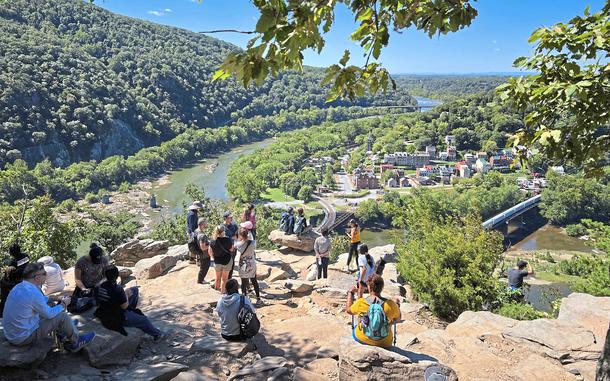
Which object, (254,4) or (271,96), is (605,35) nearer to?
(254,4)

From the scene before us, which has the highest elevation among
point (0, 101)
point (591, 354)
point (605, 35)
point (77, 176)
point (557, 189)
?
point (0, 101)

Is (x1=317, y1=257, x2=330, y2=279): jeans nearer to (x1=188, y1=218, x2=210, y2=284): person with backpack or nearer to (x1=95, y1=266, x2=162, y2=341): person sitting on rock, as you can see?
(x1=188, y1=218, x2=210, y2=284): person with backpack

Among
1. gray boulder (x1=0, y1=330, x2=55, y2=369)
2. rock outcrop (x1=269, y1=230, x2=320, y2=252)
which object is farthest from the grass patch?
gray boulder (x1=0, y1=330, x2=55, y2=369)

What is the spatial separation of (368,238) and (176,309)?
50.8m

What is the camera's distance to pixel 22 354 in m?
3.83

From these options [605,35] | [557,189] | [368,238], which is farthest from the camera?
[557,189]

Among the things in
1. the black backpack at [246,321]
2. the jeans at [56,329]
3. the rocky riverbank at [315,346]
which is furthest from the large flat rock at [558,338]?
the jeans at [56,329]

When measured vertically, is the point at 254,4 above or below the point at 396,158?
above

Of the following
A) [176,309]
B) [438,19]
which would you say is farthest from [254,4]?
[176,309]

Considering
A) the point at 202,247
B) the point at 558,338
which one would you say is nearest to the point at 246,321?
the point at 202,247

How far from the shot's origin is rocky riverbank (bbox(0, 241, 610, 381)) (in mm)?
3959

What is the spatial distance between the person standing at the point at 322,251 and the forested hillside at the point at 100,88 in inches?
1339

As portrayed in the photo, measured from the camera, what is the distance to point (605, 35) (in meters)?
3.51

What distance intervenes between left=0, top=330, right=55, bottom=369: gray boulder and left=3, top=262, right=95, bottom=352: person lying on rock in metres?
0.05
